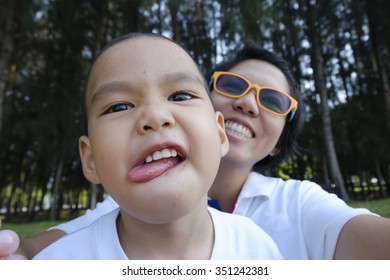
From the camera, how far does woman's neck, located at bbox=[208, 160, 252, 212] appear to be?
4.86 feet

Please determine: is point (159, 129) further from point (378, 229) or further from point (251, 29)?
point (251, 29)

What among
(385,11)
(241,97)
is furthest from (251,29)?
(241,97)

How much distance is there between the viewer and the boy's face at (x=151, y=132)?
2.41ft

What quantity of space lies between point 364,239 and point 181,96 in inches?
24.7

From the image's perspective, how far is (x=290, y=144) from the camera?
6.01 ft

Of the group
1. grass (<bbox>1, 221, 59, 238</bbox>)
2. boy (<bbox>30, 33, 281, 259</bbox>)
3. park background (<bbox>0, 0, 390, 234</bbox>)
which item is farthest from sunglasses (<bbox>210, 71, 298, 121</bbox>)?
park background (<bbox>0, 0, 390, 234</bbox>)

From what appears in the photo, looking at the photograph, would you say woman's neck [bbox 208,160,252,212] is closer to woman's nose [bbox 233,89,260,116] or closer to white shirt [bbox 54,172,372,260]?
white shirt [bbox 54,172,372,260]

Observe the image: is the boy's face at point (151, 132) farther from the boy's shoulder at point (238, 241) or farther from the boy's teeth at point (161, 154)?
the boy's shoulder at point (238, 241)

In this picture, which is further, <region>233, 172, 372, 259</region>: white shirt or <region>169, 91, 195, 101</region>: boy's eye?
<region>233, 172, 372, 259</region>: white shirt

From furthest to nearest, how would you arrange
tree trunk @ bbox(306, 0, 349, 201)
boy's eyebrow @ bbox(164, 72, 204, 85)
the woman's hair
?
tree trunk @ bbox(306, 0, 349, 201)
the woman's hair
boy's eyebrow @ bbox(164, 72, 204, 85)

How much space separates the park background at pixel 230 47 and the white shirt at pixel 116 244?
17.6ft

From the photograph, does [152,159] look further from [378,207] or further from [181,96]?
[378,207]

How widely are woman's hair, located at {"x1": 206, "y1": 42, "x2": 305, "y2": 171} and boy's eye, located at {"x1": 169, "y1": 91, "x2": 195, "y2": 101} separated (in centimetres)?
87
